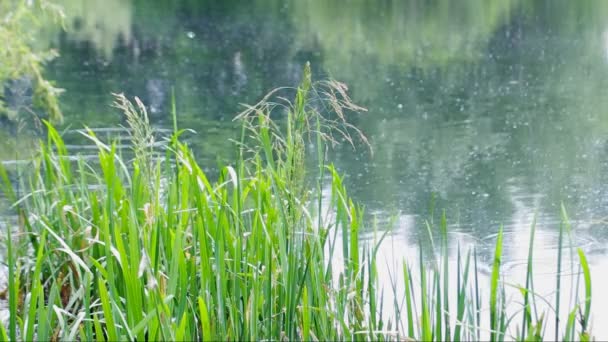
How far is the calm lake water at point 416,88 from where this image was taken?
17.5 ft

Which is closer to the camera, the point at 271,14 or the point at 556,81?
the point at 556,81

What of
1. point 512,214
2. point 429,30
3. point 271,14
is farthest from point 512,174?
point 271,14

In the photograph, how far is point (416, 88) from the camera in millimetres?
10062

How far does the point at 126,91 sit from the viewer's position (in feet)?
34.6

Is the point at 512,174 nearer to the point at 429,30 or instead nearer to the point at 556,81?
the point at 556,81

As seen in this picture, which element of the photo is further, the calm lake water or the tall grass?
the calm lake water

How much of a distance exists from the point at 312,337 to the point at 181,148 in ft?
2.98

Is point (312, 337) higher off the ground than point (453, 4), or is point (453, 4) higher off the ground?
point (453, 4)

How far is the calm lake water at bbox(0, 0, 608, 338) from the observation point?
5332 mm

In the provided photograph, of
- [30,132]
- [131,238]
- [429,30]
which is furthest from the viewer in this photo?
[429,30]

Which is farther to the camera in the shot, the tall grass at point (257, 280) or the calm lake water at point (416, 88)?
the calm lake water at point (416, 88)

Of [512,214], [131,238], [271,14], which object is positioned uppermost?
[271,14]

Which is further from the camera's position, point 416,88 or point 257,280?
point 416,88

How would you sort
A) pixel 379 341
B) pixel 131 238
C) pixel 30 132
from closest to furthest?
pixel 131 238
pixel 379 341
pixel 30 132
